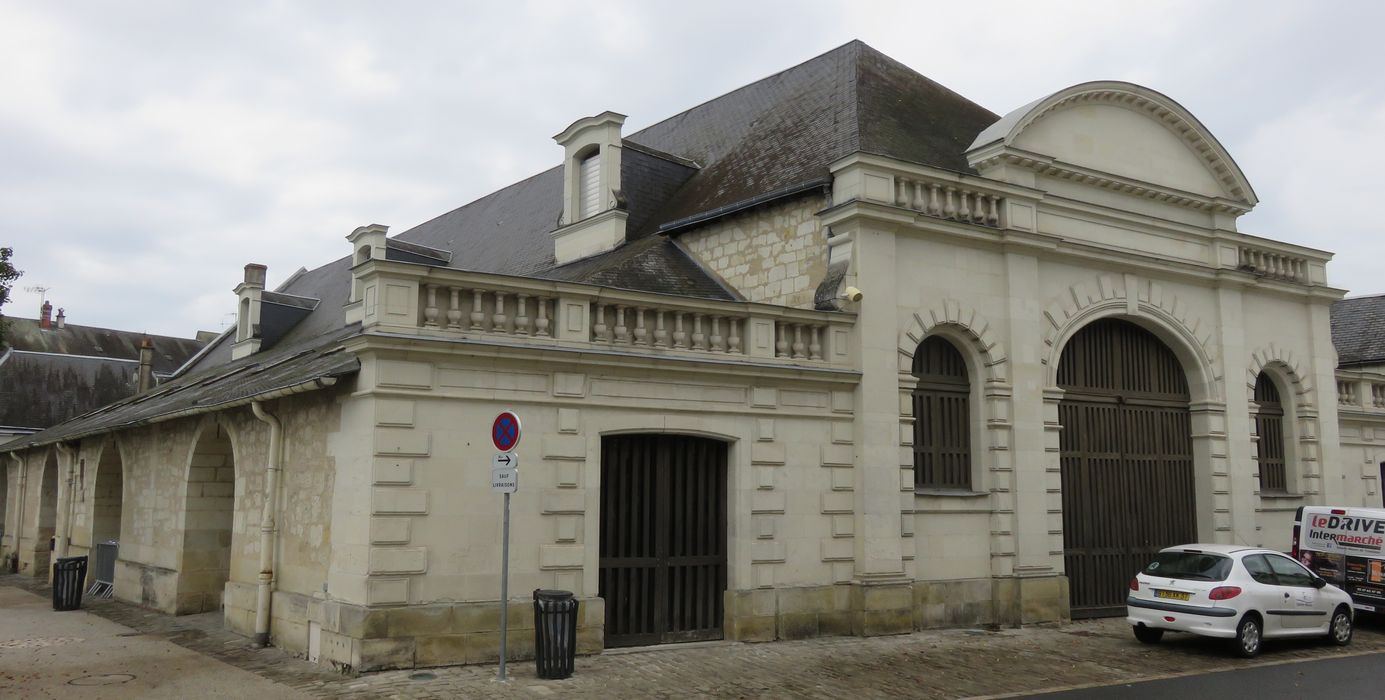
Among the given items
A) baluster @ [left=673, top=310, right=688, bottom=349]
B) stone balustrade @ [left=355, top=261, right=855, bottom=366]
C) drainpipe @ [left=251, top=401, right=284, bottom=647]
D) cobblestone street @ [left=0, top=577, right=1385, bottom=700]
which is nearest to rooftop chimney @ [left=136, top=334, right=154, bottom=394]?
cobblestone street @ [left=0, top=577, right=1385, bottom=700]

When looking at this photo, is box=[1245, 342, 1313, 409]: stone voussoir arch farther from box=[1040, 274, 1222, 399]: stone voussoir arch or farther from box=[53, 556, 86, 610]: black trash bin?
box=[53, 556, 86, 610]: black trash bin

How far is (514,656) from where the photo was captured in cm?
1136

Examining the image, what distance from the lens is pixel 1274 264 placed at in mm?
19609

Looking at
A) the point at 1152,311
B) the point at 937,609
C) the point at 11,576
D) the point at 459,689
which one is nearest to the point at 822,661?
the point at 937,609

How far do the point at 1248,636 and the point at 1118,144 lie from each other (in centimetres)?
856

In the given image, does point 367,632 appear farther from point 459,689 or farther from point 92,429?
point 92,429

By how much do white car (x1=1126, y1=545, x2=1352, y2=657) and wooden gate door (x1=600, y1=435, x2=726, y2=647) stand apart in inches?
225

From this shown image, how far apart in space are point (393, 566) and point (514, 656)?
169cm

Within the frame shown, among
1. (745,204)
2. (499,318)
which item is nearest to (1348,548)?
(745,204)

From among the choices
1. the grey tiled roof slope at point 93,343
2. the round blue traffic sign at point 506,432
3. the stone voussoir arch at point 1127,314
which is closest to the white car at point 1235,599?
the stone voussoir arch at point 1127,314

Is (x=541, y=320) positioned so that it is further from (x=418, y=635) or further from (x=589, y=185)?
(x=589, y=185)

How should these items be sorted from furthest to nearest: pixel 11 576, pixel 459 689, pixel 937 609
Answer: pixel 11 576, pixel 937 609, pixel 459 689

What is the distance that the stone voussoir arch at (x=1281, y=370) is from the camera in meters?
18.9

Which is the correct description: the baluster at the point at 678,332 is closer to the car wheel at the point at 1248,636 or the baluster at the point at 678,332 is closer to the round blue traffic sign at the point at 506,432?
the round blue traffic sign at the point at 506,432
